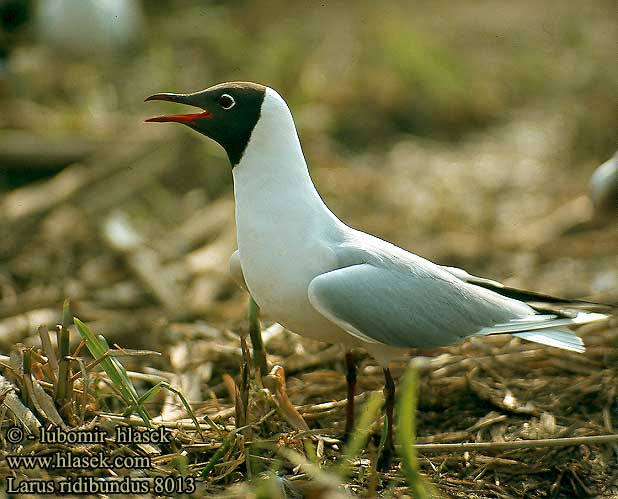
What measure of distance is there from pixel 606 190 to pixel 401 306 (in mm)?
2400

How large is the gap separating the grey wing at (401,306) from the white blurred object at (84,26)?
5419 mm

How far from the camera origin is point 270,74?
22.4 feet

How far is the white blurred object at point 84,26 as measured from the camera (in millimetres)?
7520

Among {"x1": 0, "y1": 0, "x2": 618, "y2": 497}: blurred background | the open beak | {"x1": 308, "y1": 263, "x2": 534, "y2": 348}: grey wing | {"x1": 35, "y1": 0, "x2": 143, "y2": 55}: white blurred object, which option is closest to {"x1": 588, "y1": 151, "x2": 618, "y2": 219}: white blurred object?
{"x1": 0, "y1": 0, "x2": 618, "y2": 497}: blurred background

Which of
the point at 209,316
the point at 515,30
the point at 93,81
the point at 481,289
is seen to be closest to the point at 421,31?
the point at 515,30

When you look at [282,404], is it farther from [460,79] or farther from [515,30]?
[515,30]

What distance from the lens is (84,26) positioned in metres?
7.56

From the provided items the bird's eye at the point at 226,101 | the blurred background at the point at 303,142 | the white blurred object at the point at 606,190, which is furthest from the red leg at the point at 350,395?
the white blurred object at the point at 606,190

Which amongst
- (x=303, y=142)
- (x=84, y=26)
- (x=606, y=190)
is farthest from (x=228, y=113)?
(x=84, y=26)

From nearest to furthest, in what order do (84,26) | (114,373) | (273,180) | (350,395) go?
(114,373) → (273,180) → (350,395) → (84,26)

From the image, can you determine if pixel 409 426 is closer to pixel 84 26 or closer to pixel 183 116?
pixel 183 116

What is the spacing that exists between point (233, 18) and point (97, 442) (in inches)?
279

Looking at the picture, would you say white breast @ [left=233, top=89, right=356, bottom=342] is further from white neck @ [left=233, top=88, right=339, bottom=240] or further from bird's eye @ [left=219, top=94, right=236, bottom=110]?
bird's eye @ [left=219, top=94, right=236, bottom=110]

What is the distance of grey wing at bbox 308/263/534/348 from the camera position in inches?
107
